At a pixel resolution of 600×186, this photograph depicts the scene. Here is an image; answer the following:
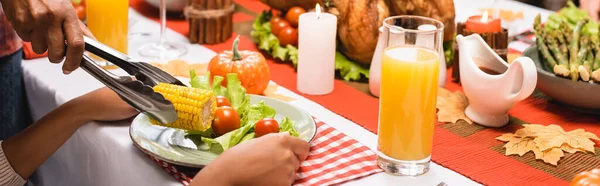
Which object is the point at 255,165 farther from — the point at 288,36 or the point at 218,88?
the point at 288,36

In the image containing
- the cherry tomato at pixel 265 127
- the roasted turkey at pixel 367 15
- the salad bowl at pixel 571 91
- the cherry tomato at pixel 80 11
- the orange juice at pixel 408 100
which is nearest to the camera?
the orange juice at pixel 408 100

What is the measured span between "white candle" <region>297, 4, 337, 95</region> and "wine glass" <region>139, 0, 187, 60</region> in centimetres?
43

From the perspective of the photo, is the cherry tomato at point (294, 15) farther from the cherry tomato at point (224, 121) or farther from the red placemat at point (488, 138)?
the cherry tomato at point (224, 121)

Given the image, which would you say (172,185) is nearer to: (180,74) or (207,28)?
(180,74)

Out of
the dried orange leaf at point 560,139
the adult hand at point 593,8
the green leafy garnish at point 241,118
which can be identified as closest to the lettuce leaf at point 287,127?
the green leafy garnish at point 241,118

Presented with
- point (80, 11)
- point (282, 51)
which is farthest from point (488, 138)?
point (80, 11)

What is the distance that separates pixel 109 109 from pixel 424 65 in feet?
2.17

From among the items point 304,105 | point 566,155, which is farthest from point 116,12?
point 566,155

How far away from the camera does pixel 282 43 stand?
6.69 feet

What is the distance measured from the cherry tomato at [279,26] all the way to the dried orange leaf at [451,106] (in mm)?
523

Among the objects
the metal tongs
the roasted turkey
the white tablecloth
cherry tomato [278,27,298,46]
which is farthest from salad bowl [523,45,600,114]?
the metal tongs

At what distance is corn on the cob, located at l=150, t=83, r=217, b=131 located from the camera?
1.29 metres

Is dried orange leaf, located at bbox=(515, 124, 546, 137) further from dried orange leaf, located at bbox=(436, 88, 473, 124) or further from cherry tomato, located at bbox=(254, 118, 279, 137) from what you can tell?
cherry tomato, located at bbox=(254, 118, 279, 137)

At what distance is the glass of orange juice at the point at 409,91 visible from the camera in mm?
1235
